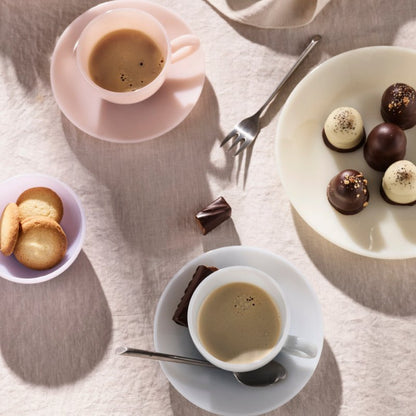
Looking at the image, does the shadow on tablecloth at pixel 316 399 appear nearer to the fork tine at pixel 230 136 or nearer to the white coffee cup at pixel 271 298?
the white coffee cup at pixel 271 298

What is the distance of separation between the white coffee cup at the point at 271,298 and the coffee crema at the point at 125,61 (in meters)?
0.36

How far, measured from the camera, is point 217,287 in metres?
0.93

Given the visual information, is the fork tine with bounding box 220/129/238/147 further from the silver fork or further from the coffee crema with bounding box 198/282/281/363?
the coffee crema with bounding box 198/282/281/363

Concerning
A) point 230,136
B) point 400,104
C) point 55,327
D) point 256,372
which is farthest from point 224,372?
point 400,104

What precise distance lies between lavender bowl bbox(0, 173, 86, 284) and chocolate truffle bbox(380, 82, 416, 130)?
537mm

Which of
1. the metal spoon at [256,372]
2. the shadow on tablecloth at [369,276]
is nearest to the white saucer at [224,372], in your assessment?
the metal spoon at [256,372]

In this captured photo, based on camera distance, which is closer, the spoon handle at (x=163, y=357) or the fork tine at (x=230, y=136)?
the spoon handle at (x=163, y=357)

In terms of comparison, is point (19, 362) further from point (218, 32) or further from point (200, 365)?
point (218, 32)

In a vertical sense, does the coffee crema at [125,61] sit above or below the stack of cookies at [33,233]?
above

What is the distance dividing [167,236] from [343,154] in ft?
1.09

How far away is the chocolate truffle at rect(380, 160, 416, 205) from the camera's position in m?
0.99

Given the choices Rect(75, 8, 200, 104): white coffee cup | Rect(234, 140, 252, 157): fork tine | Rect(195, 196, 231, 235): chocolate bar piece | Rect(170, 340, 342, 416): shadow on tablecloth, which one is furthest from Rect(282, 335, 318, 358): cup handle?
Rect(75, 8, 200, 104): white coffee cup

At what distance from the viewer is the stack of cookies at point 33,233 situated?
943 millimetres

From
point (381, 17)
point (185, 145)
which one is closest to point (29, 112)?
point (185, 145)
